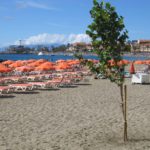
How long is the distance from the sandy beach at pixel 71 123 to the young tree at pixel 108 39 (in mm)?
821

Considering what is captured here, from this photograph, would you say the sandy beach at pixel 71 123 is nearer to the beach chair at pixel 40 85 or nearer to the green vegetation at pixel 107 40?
the green vegetation at pixel 107 40

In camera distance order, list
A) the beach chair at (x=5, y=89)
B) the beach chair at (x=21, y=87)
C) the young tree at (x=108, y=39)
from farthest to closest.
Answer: the beach chair at (x=21, y=87) → the beach chair at (x=5, y=89) → the young tree at (x=108, y=39)

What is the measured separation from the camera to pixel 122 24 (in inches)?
347

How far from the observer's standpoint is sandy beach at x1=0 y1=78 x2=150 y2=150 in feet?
29.8

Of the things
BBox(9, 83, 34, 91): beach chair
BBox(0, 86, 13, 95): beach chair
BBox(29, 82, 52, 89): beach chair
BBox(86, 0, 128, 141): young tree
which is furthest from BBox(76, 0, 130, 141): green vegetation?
BBox(29, 82, 52, 89): beach chair

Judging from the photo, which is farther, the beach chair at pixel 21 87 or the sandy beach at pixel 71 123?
the beach chair at pixel 21 87

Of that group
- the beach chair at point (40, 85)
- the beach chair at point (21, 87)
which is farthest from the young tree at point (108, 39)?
the beach chair at point (40, 85)

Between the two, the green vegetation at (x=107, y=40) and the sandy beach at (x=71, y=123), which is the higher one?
the green vegetation at (x=107, y=40)

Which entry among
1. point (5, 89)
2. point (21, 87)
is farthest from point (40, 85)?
point (5, 89)

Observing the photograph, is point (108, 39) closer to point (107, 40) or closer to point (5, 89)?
point (107, 40)

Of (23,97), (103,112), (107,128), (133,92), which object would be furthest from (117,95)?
(107,128)

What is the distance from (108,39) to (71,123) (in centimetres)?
362

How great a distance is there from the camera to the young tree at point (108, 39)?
28.8 ft

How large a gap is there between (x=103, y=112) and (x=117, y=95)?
5.56m
